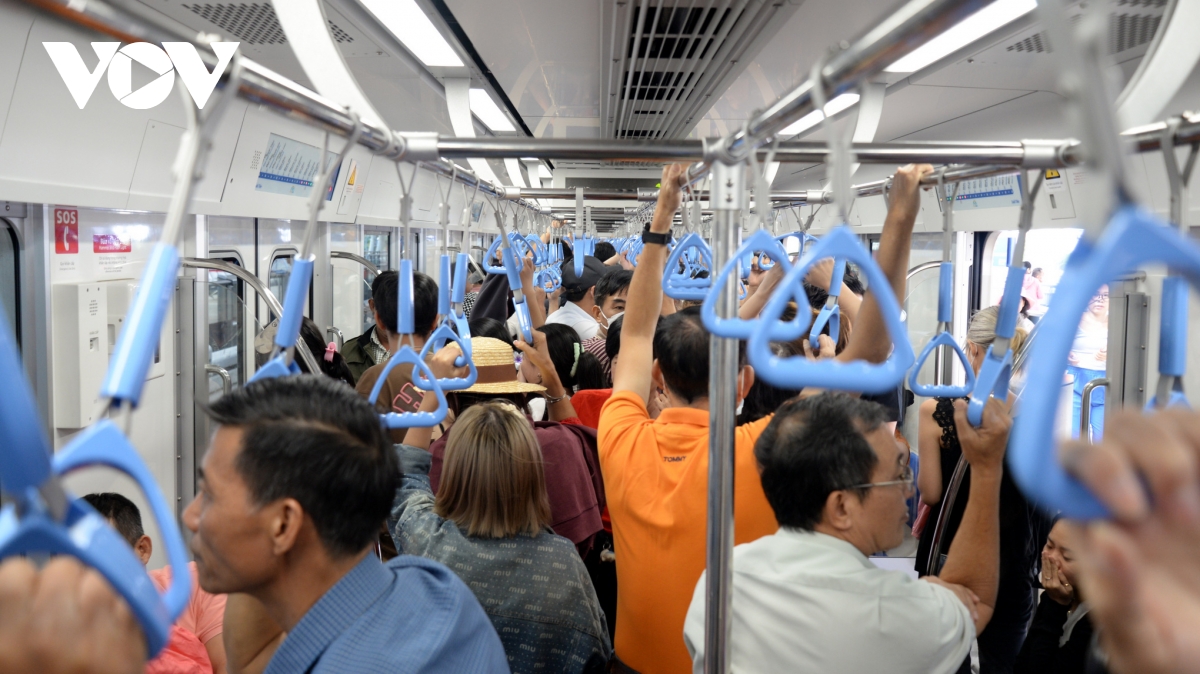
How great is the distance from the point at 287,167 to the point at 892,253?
450cm

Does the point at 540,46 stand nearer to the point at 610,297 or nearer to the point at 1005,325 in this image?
the point at 610,297

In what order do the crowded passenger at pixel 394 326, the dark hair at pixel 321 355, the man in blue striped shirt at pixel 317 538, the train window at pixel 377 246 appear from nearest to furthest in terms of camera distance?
the man in blue striped shirt at pixel 317 538
the crowded passenger at pixel 394 326
the dark hair at pixel 321 355
the train window at pixel 377 246

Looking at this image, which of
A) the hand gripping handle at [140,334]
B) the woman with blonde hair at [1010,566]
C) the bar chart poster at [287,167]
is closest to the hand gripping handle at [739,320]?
the hand gripping handle at [140,334]

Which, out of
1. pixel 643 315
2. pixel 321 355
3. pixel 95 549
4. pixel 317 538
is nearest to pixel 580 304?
pixel 321 355

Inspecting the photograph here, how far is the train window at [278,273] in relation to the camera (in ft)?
20.2

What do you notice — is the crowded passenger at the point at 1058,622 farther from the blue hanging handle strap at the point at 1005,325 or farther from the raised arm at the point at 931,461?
the blue hanging handle strap at the point at 1005,325

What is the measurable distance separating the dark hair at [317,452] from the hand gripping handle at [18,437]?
862 millimetres

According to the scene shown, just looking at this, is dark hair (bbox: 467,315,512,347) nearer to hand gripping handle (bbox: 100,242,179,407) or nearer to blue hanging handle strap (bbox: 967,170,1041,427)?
blue hanging handle strap (bbox: 967,170,1041,427)

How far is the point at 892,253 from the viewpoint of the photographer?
199 centimetres

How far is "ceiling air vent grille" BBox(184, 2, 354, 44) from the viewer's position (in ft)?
11.2

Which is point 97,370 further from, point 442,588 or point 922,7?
point 922,7

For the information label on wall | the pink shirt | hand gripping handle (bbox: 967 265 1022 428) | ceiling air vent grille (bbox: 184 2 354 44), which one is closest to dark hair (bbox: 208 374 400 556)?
the pink shirt

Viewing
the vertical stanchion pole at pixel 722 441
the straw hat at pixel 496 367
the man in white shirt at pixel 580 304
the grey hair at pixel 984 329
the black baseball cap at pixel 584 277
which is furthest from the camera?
the black baseball cap at pixel 584 277

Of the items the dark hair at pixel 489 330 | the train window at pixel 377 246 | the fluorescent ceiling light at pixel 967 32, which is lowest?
the dark hair at pixel 489 330
